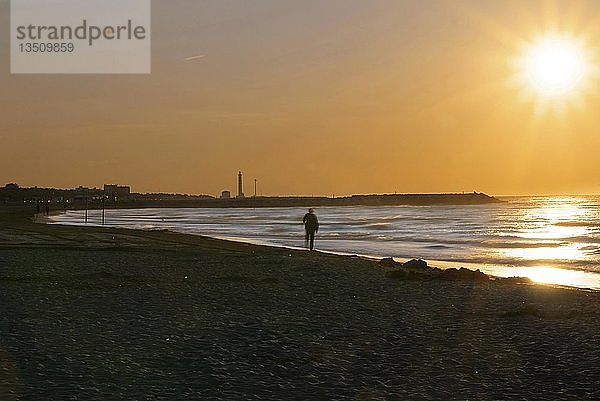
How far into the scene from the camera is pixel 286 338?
10570 mm

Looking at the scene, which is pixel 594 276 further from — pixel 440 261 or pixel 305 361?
pixel 305 361

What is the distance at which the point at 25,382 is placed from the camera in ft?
25.0

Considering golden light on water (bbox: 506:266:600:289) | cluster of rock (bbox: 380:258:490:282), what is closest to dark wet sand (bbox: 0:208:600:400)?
cluster of rock (bbox: 380:258:490:282)

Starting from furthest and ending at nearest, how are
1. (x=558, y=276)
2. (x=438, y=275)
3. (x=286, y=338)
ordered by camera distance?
(x=558, y=276) < (x=438, y=275) < (x=286, y=338)

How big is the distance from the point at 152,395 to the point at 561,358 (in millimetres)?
5787

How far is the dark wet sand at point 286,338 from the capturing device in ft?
26.1

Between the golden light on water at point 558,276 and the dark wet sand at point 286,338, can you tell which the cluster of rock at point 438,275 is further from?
the golden light on water at point 558,276

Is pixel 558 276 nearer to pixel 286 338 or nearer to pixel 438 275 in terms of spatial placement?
pixel 438 275

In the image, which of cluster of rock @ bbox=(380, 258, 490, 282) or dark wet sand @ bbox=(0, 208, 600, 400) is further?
cluster of rock @ bbox=(380, 258, 490, 282)

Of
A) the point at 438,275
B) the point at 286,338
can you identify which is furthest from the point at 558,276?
the point at 286,338

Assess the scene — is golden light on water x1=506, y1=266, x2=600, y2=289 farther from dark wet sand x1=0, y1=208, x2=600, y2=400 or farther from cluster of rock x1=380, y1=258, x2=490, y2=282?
dark wet sand x1=0, y1=208, x2=600, y2=400

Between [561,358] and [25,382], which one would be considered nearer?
[25,382]

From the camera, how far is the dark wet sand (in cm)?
794

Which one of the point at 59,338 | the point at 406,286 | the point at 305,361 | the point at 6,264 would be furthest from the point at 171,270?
the point at 305,361
